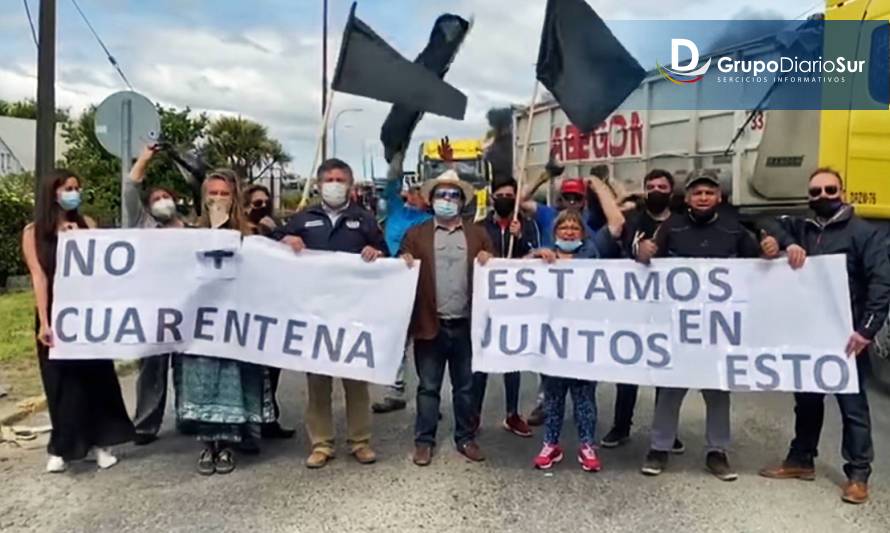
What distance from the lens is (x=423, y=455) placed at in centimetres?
514

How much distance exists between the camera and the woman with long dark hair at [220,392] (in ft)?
16.2

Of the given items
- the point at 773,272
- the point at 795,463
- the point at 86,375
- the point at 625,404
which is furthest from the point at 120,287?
the point at 795,463

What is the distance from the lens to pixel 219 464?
497 centimetres

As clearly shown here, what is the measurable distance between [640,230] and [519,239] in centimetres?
86

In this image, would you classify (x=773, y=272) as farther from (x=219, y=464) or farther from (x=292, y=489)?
(x=219, y=464)

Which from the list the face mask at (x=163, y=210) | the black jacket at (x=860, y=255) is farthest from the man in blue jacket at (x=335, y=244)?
the black jacket at (x=860, y=255)

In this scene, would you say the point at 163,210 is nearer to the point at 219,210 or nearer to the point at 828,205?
the point at 219,210

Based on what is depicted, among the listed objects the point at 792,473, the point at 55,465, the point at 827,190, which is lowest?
the point at 55,465

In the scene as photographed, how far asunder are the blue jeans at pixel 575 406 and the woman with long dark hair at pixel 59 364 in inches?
104

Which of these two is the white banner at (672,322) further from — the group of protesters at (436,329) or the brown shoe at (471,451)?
the brown shoe at (471,451)

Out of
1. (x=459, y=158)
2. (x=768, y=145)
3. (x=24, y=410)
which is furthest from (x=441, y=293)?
(x=459, y=158)

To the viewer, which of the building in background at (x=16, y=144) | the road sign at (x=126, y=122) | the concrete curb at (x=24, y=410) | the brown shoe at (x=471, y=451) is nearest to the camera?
the brown shoe at (x=471, y=451)

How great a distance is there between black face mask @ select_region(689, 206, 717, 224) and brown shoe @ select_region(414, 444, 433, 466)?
2099mm

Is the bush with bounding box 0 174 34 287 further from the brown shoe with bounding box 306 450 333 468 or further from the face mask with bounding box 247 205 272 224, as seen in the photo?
the brown shoe with bounding box 306 450 333 468
